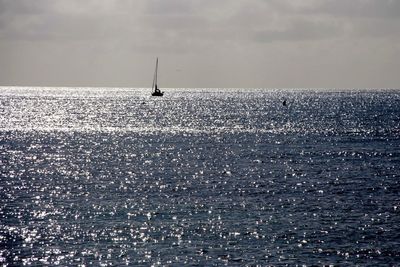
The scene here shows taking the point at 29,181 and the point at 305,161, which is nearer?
the point at 29,181

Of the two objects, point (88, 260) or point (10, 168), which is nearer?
point (88, 260)

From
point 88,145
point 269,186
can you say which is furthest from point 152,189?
point 88,145

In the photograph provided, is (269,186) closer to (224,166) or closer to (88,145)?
(224,166)

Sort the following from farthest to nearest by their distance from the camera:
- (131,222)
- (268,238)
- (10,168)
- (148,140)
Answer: (148,140) → (10,168) → (131,222) → (268,238)

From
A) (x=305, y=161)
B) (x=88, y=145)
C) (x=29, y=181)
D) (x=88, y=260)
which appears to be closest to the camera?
(x=88, y=260)

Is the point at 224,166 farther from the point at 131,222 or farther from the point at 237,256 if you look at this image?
the point at 237,256

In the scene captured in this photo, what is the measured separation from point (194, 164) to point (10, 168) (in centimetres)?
2799

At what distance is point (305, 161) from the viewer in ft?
359

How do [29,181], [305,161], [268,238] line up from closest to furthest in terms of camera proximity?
1. [268,238]
2. [29,181]
3. [305,161]

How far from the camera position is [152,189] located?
8194 cm

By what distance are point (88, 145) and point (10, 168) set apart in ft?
129

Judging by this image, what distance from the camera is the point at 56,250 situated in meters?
53.0

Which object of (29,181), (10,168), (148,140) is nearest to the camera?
(29,181)

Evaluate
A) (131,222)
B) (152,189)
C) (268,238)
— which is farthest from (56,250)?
(152,189)
